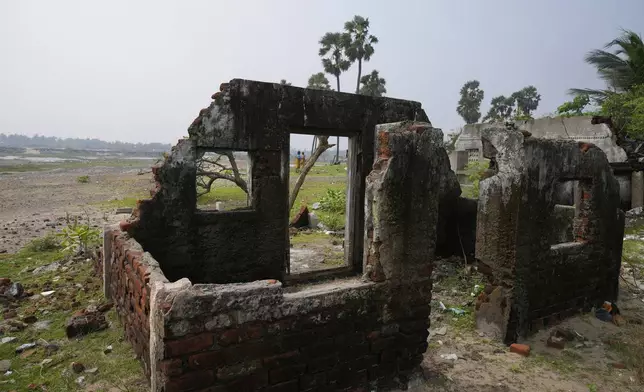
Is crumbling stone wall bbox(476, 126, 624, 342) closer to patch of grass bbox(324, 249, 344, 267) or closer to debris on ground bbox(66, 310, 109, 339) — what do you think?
patch of grass bbox(324, 249, 344, 267)

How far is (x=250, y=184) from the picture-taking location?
502cm

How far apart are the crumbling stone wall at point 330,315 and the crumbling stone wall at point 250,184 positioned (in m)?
0.85

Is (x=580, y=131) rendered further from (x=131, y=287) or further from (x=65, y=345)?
(x=65, y=345)

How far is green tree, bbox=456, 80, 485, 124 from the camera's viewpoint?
50.3 meters

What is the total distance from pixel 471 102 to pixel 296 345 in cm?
5333

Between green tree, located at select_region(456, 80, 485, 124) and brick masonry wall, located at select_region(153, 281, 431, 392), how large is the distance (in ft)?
169

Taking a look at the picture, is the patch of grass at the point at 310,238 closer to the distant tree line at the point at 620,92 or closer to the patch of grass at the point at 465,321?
the patch of grass at the point at 465,321

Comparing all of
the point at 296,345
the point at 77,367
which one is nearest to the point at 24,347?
the point at 77,367

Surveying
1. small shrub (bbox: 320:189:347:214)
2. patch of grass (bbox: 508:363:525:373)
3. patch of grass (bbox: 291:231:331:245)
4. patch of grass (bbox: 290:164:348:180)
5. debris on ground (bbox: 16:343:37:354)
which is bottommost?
patch of grass (bbox: 508:363:525:373)

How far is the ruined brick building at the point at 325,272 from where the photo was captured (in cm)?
252

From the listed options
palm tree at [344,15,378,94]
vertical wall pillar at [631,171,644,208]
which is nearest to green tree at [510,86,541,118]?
palm tree at [344,15,378,94]

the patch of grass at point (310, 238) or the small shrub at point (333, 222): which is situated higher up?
the small shrub at point (333, 222)

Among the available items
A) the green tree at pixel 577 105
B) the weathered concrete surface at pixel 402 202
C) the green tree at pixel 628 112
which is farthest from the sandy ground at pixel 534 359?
the green tree at pixel 577 105

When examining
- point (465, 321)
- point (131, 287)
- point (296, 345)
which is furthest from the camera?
point (465, 321)
